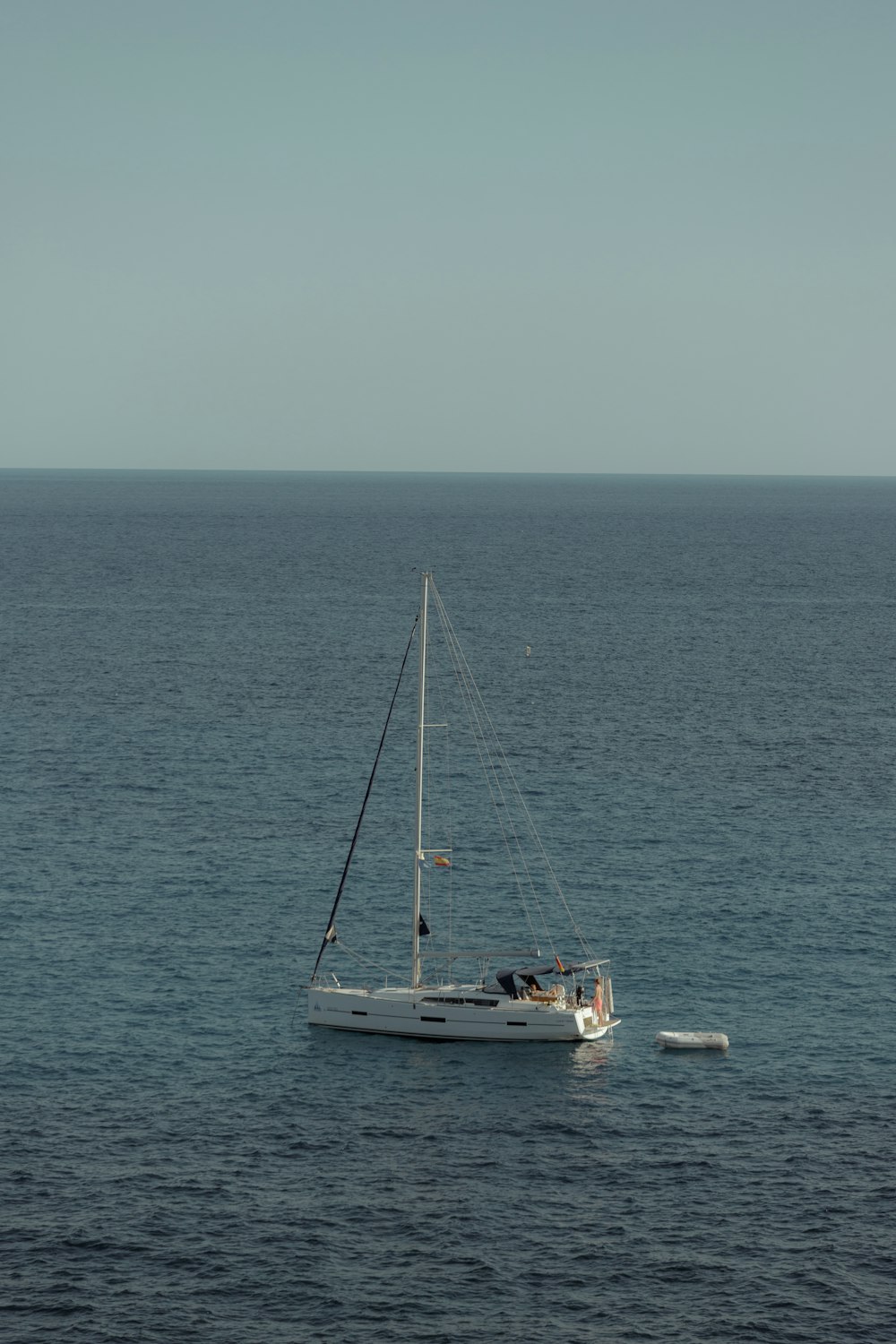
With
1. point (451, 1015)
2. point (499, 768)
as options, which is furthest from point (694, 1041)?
point (499, 768)

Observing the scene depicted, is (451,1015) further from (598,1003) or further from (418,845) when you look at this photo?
(418,845)

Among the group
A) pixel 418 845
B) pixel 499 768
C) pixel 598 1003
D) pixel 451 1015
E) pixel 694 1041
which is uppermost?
pixel 418 845

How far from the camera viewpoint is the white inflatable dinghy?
81188 mm

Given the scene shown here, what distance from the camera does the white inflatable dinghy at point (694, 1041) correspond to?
266ft

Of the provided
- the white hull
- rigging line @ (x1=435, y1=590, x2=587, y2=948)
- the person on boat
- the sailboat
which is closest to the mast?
the sailboat

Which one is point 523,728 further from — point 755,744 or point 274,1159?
point 274,1159

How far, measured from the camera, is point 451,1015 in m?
83.6

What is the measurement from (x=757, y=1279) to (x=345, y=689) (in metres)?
111

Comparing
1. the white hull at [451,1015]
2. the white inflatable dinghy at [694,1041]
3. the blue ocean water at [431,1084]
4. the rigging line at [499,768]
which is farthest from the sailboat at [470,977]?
the white inflatable dinghy at [694,1041]

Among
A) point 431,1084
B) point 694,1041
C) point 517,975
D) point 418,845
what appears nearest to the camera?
point 431,1084

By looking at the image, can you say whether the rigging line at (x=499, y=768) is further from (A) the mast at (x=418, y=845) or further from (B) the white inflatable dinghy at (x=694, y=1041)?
(B) the white inflatable dinghy at (x=694, y=1041)

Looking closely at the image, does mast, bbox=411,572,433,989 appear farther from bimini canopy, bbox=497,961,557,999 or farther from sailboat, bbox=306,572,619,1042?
bimini canopy, bbox=497,961,557,999

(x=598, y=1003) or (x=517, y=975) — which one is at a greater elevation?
(x=517, y=975)

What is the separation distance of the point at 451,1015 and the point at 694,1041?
473 inches
